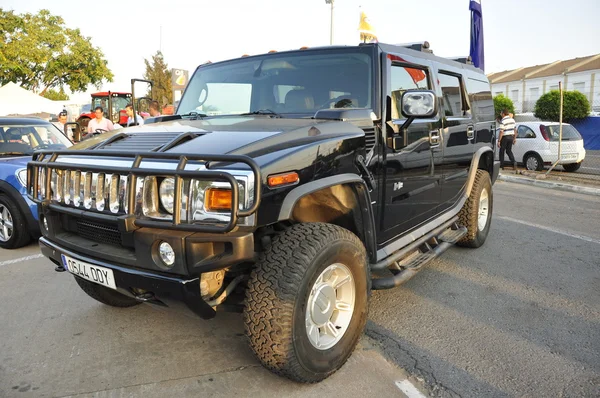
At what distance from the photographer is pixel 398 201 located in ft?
11.7

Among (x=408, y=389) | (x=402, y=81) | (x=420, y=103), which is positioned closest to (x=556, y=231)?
(x=402, y=81)

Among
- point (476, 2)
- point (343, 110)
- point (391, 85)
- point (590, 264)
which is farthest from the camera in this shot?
point (476, 2)

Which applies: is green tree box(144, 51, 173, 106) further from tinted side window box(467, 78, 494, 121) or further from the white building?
tinted side window box(467, 78, 494, 121)

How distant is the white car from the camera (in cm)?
1298

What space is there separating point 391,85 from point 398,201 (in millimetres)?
874

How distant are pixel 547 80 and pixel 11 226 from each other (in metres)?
51.2

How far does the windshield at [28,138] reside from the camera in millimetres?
6113

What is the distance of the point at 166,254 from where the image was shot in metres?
2.33

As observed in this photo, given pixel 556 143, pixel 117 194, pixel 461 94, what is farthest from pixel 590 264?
pixel 556 143

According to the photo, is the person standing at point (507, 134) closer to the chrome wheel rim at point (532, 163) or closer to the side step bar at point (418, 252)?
the chrome wheel rim at point (532, 163)

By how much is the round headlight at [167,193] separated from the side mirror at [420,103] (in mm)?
1686

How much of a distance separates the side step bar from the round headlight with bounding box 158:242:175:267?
142 centimetres

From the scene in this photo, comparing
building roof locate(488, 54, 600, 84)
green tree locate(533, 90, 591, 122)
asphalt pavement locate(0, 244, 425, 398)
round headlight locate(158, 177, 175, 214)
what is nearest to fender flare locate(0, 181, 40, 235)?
asphalt pavement locate(0, 244, 425, 398)

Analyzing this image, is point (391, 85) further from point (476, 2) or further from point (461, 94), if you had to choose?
point (476, 2)
